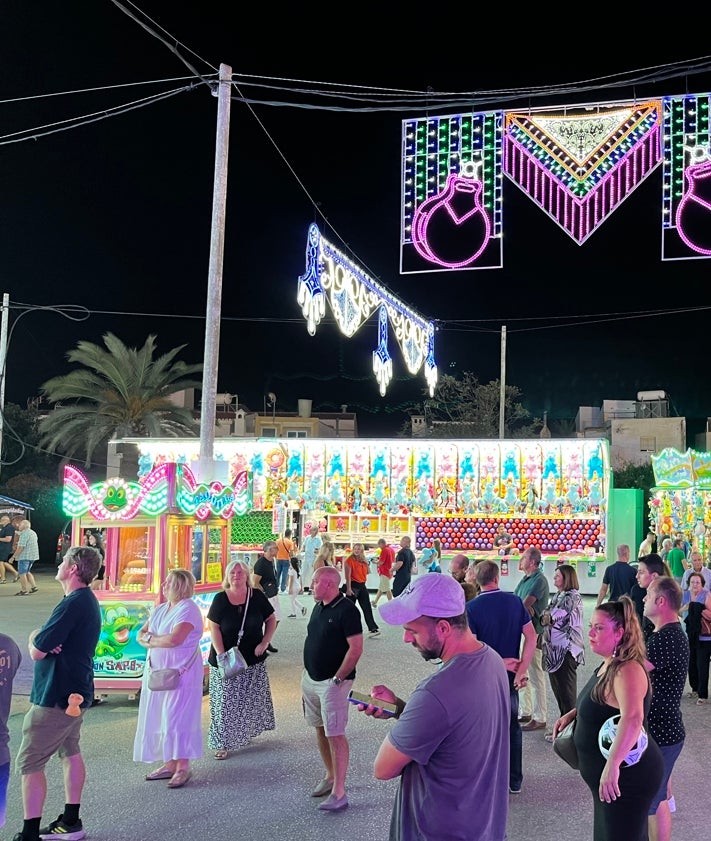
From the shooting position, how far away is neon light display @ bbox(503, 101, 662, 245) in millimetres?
10914

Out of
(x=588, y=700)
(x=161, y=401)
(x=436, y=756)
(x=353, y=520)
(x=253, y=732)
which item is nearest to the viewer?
(x=436, y=756)

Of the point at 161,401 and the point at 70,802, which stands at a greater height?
the point at 161,401

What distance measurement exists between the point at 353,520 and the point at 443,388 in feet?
66.9

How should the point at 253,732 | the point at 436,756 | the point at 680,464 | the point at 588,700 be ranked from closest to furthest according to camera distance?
1. the point at 436,756
2. the point at 588,700
3. the point at 253,732
4. the point at 680,464

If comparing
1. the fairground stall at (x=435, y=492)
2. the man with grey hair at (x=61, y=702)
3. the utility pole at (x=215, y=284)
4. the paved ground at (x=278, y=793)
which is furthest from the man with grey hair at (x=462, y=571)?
the fairground stall at (x=435, y=492)

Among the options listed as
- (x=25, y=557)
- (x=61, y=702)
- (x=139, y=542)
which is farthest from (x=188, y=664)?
(x=25, y=557)

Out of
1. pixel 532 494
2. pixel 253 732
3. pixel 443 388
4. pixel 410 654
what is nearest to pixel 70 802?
pixel 253 732

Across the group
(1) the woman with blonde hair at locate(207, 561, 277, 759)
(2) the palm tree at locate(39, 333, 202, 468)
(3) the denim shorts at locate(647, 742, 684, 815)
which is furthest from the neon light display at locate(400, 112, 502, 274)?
(2) the palm tree at locate(39, 333, 202, 468)

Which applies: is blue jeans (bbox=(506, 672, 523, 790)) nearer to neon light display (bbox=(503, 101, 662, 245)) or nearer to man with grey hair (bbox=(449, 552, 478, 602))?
man with grey hair (bbox=(449, 552, 478, 602))

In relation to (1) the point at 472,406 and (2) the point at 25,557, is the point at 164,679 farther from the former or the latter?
(1) the point at 472,406

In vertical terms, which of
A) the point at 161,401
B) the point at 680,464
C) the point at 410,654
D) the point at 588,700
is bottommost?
the point at 410,654

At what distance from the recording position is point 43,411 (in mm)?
48688

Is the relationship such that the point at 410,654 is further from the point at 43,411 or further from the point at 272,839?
the point at 43,411

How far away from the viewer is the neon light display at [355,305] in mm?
14000
